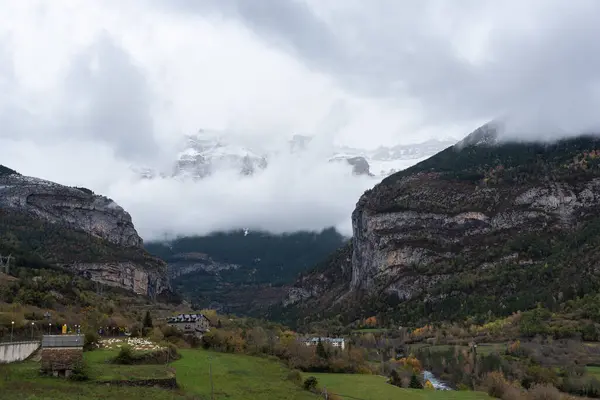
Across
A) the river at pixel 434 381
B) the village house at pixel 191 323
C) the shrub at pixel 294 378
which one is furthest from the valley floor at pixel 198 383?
the river at pixel 434 381


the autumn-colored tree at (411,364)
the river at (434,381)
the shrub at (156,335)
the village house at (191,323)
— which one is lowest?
the river at (434,381)

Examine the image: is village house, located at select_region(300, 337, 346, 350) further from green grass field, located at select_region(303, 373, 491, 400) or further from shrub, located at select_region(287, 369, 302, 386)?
shrub, located at select_region(287, 369, 302, 386)

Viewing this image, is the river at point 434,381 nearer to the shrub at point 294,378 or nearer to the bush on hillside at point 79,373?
the shrub at point 294,378

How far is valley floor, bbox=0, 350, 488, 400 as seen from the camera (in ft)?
150

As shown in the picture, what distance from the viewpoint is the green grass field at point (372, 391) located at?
7312 cm

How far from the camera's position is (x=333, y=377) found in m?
88.7

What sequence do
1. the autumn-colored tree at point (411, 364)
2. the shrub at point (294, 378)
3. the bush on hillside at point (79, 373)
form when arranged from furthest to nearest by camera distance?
the autumn-colored tree at point (411, 364) < the shrub at point (294, 378) < the bush on hillside at point (79, 373)

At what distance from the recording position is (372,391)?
76.0 m

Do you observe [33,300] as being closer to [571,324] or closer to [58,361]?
[58,361]

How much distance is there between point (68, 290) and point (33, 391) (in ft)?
351

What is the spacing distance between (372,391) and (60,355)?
39821 mm

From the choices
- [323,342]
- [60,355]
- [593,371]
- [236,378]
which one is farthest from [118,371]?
[593,371]

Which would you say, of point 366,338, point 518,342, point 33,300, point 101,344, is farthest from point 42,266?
point 518,342

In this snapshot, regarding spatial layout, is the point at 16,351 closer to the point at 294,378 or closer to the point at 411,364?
the point at 294,378
